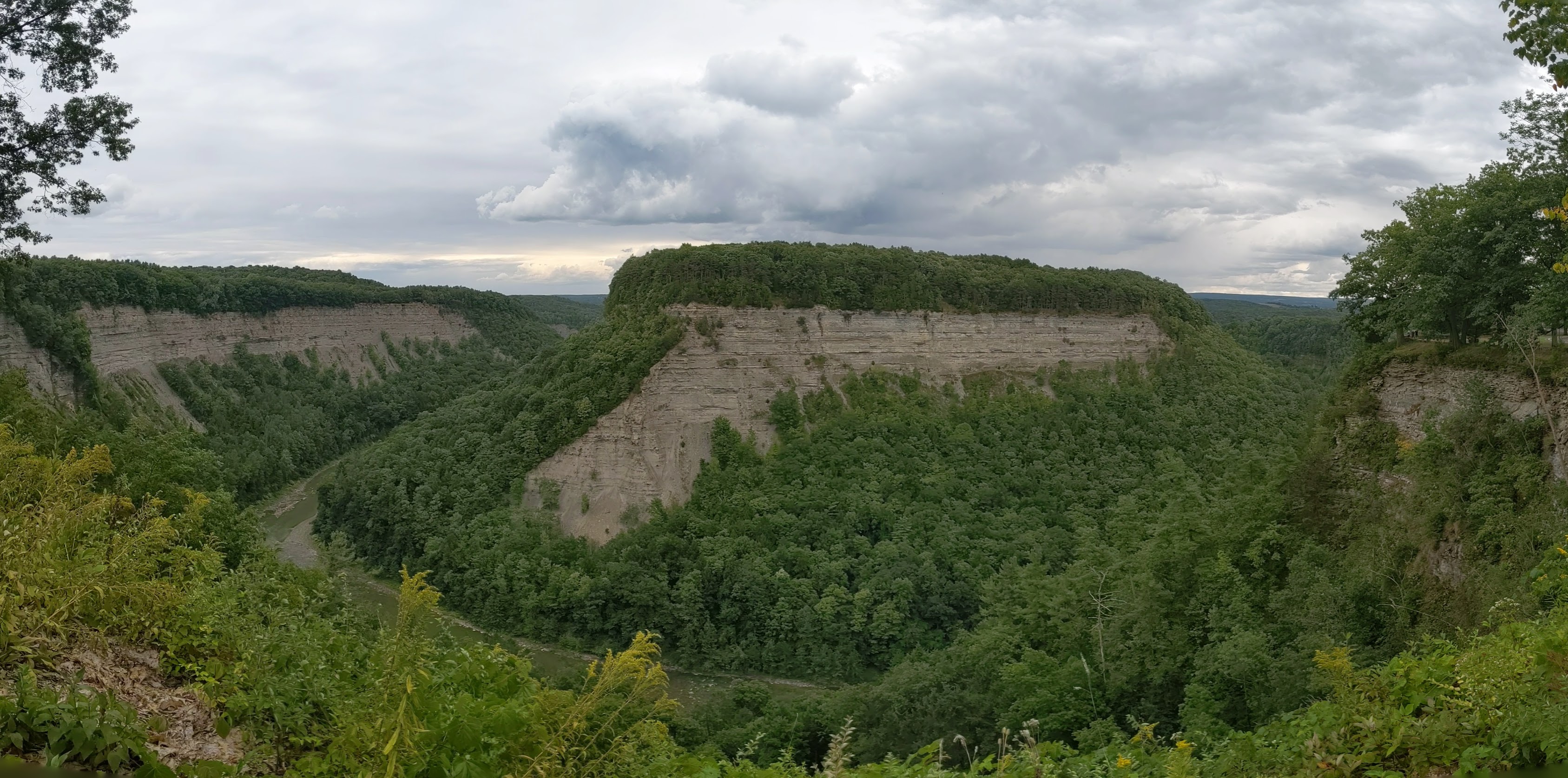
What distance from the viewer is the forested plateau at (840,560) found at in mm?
5020

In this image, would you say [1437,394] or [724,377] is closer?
[1437,394]

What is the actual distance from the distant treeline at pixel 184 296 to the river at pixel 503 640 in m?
10.6

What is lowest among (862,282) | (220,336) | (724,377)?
(724,377)

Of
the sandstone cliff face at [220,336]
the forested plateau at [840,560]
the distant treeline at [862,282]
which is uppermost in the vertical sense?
the distant treeline at [862,282]

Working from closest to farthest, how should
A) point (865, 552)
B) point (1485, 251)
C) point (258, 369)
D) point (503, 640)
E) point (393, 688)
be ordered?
point (393, 688) < point (1485, 251) < point (503, 640) < point (865, 552) < point (258, 369)

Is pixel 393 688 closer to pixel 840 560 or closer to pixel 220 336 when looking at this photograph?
pixel 840 560

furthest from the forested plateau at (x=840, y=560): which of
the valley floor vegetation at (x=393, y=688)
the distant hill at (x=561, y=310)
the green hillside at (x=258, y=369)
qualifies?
the distant hill at (x=561, y=310)

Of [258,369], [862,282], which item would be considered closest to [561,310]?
[258,369]

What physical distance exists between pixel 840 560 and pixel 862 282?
13000 mm

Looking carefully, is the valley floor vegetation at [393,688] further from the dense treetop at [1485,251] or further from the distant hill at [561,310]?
the distant hill at [561,310]

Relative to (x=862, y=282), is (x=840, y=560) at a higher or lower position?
lower

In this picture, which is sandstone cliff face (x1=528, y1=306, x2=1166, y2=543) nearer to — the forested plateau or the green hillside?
the forested plateau

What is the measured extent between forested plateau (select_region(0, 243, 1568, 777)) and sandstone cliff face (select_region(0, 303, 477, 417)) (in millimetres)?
1027

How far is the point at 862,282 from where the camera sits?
35.7 m
